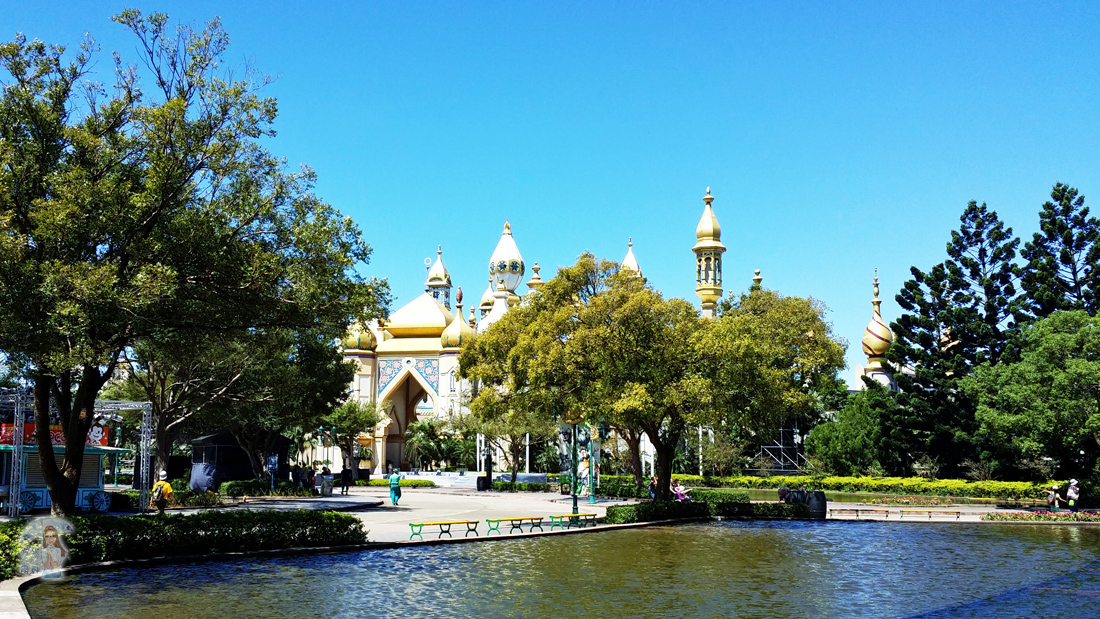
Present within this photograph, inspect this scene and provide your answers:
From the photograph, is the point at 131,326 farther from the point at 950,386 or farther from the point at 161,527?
the point at 950,386

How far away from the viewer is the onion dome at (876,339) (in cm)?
5616

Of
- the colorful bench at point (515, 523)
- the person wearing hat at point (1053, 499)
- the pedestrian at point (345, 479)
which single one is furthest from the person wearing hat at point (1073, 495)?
the pedestrian at point (345, 479)

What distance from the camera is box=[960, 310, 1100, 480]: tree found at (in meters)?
32.4

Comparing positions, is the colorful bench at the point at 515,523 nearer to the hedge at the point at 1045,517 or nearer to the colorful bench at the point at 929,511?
the colorful bench at the point at 929,511

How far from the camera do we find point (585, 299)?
31484 mm

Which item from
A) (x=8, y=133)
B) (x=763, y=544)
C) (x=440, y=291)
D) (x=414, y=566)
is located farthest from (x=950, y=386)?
(x=440, y=291)

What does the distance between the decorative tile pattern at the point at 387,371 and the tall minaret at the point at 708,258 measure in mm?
20604

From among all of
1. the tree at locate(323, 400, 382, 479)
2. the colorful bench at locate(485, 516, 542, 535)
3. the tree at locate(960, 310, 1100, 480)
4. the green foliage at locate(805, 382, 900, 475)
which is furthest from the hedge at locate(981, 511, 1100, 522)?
the tree at locate(323, 400, 382, 479)

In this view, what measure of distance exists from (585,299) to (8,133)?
60.0ft

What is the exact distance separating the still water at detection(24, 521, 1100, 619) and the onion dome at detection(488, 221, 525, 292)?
161ft

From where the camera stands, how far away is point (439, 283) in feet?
253

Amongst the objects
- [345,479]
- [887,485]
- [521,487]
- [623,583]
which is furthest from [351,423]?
[623,583]

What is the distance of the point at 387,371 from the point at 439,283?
48.0 ft

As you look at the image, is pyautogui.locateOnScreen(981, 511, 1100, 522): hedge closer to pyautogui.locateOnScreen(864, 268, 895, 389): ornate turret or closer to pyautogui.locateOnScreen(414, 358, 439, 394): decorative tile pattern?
pyautogui.locateOnScreen(864, 268, 895, 389): ornate turret
